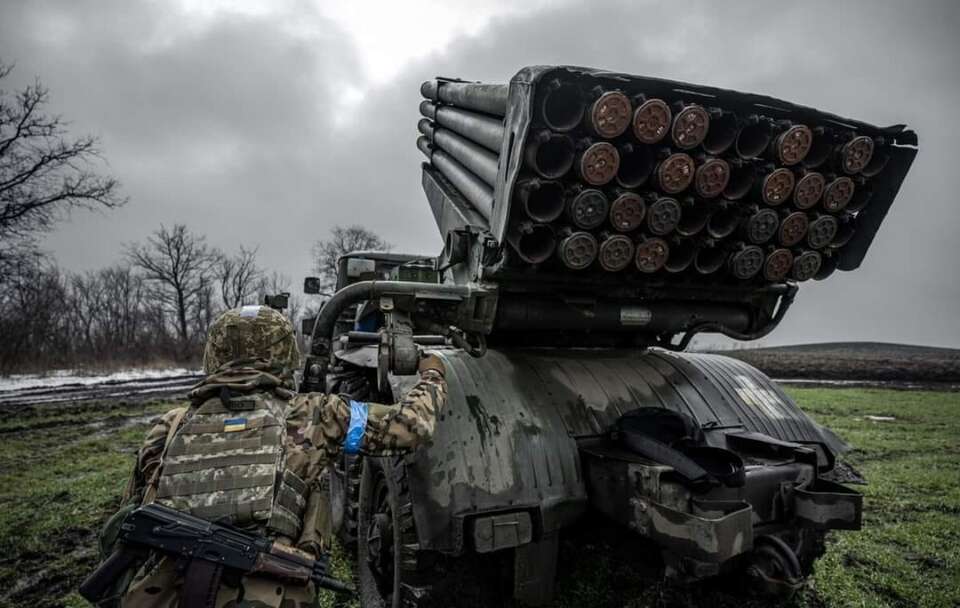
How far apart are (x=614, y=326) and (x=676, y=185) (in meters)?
1.16

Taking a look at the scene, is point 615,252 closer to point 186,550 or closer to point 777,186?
point 777,186

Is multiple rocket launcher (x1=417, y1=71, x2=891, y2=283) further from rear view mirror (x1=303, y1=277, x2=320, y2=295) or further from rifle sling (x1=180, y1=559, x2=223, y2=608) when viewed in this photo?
rear view mirror (x1=303, y1=277, x2=320, y2=295)

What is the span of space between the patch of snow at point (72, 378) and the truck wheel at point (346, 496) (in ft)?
54.9

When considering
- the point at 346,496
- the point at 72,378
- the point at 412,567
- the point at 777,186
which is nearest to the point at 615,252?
the point at 777,186

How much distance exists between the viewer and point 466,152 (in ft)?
14.5

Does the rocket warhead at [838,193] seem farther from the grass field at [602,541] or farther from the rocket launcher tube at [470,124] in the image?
the grass field at [602,541]

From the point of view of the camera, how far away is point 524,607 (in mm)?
2889

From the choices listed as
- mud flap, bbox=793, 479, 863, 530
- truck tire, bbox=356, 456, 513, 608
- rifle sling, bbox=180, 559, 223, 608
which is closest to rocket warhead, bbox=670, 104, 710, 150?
mud flap, bbox=793, 479, 863, 530

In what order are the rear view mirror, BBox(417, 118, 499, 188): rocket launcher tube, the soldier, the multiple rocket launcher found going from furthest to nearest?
the rear view mirror, BBox(417, 118, 499, 188): rocket launcher tube, the multiple rocket launcher, the soldier

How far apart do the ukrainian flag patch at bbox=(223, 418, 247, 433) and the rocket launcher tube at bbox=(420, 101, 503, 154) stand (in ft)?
7.21

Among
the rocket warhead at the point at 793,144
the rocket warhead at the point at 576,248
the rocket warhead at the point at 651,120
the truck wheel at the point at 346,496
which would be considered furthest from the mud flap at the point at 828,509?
the truck wheel at the point at 346,496

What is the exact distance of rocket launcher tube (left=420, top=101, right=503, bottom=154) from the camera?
3.68 meters

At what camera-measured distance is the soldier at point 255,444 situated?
6.88ft

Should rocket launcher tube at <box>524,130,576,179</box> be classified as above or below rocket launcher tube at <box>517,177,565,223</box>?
above
